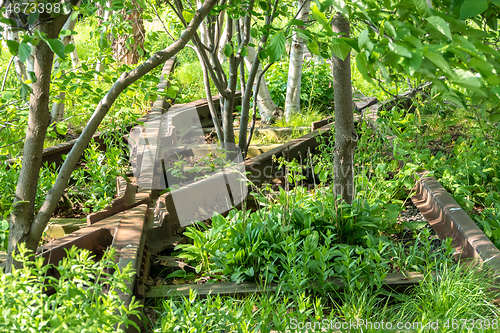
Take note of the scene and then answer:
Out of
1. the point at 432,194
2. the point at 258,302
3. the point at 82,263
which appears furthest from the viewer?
the point at 432,194

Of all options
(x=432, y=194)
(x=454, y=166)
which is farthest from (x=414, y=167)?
(x=454, y=166)

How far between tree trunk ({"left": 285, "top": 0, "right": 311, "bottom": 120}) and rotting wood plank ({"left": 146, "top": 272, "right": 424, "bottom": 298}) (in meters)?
3.85

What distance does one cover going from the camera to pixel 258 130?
6.17 m

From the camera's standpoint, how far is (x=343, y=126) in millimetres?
3410

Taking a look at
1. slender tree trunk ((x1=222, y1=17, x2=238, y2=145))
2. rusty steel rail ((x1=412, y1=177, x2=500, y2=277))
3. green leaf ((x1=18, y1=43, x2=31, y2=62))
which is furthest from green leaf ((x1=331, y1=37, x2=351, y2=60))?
slender tree trunk ((x1=222, y1=17, x2=238, y2=145))

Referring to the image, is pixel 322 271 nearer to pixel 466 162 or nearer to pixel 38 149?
pixel 38 149

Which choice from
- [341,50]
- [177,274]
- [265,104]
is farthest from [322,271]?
[265,104]

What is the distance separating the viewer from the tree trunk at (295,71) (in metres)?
6.13

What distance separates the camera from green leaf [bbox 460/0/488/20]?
1403 mm

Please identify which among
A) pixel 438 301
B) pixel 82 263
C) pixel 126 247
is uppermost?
pixel 82 263

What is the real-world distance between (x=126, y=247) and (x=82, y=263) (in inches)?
37.3

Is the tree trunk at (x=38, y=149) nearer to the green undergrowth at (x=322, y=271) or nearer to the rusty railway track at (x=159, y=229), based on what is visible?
the rusty railway track at (x=159, y=229)

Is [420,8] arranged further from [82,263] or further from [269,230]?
A: [269,230]

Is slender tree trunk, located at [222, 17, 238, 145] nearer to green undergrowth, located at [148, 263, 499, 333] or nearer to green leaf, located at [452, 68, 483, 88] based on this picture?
green undergrowth, located at [148, 263, 499, 333]
